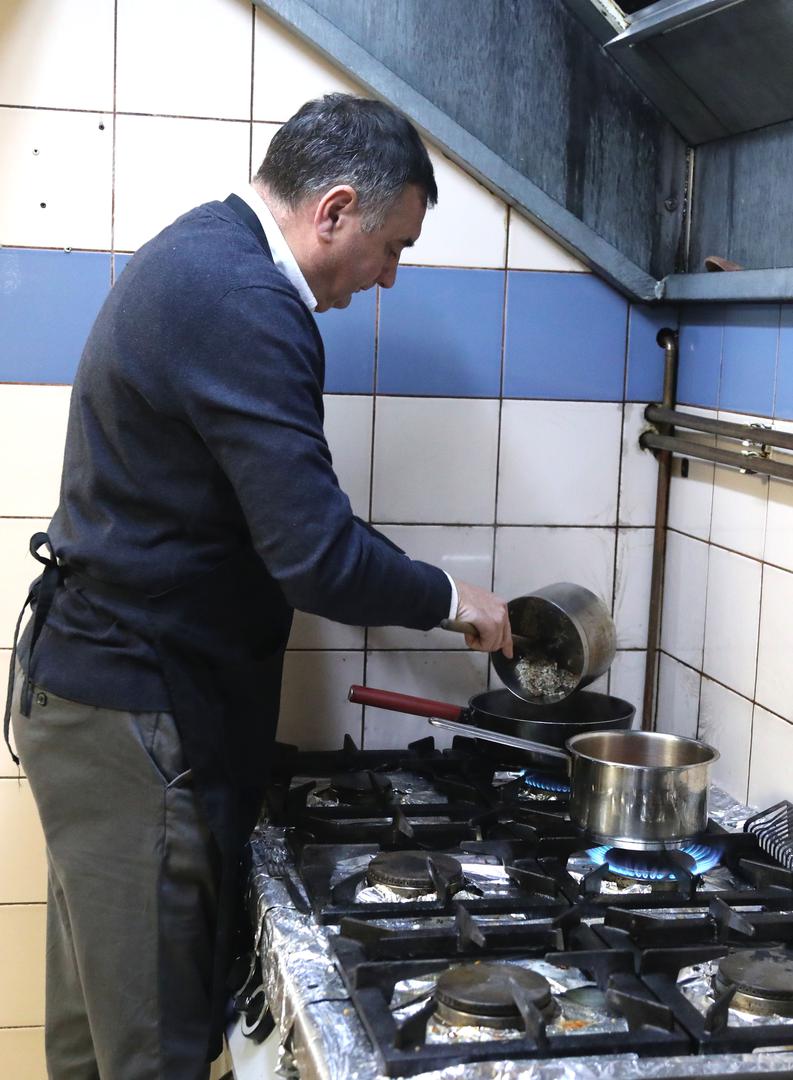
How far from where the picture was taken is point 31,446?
184 cm

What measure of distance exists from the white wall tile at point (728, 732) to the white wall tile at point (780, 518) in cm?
22

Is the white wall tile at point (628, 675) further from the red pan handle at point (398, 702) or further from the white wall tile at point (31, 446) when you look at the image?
the white wall tile at point (31, 446)

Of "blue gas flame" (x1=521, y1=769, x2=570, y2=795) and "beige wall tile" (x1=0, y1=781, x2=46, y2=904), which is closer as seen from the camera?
"blue gas flame" (x1=521, y1=769, x2=570, y2=795)

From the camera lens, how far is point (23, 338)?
1.81 meters

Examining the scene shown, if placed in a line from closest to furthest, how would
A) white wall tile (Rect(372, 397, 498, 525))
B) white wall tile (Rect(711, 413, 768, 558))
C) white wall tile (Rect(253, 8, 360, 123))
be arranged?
1. white wall tile (Rect(711, 413, 768, 558))
2. white wall tile (Rect(253, 8, 360, 123))
3. white wall tile (Rect(372, 397, 498, 525))

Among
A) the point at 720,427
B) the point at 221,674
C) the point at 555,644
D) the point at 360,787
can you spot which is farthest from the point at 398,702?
the point at 720,427

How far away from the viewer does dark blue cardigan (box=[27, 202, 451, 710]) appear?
1.25 metres

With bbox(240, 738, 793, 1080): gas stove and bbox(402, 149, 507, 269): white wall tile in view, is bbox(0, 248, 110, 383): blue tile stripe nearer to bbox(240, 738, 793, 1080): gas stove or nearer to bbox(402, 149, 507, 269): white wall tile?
bbox(402, 149, 507, 269): white wall tile

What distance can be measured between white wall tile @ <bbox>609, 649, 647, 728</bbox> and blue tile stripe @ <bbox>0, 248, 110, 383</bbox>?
986 mm

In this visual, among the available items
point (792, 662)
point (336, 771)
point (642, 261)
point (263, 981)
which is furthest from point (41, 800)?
point (642, 261)

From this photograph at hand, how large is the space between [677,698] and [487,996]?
976 mm

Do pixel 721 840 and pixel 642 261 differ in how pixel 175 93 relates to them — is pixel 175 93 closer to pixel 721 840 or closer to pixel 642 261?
pixel 642 261

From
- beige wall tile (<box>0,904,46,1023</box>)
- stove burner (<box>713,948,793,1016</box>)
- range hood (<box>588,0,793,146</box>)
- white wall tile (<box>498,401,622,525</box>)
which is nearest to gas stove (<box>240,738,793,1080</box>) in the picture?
stove burner (<box>713,948,793,1016</box>)

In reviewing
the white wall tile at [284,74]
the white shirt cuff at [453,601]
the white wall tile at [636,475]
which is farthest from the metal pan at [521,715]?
the white wall tile at [284,74]
